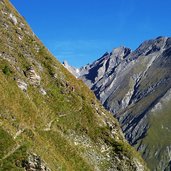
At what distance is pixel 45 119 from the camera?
53.8 metres

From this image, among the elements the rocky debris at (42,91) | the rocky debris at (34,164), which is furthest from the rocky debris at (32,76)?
the rocky debris at (34,164)

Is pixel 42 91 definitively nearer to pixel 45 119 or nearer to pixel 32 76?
pixel 32 76

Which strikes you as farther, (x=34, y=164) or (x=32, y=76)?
(x=32, y=76)

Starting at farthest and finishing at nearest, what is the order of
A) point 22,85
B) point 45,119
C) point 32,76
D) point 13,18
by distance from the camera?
point 13,18, point 32,76, point 22,85, point 45,119

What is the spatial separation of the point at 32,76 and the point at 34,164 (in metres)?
18.6

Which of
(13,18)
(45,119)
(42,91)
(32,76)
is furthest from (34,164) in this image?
(13,18)

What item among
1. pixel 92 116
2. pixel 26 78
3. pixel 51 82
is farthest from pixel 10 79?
pixel 92 116

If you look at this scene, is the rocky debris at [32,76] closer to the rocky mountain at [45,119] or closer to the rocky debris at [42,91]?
the rocky mountain at [45,119]

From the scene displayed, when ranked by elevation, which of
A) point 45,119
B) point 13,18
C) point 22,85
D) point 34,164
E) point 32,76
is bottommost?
point 34,164

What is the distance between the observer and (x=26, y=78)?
5728 cm

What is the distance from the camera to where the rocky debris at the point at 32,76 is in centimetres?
5791

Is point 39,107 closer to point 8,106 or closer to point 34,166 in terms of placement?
point 8,106

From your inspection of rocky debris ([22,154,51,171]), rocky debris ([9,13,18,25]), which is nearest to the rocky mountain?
rocky debris ([22,154,51,171])

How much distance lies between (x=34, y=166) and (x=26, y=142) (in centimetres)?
344
